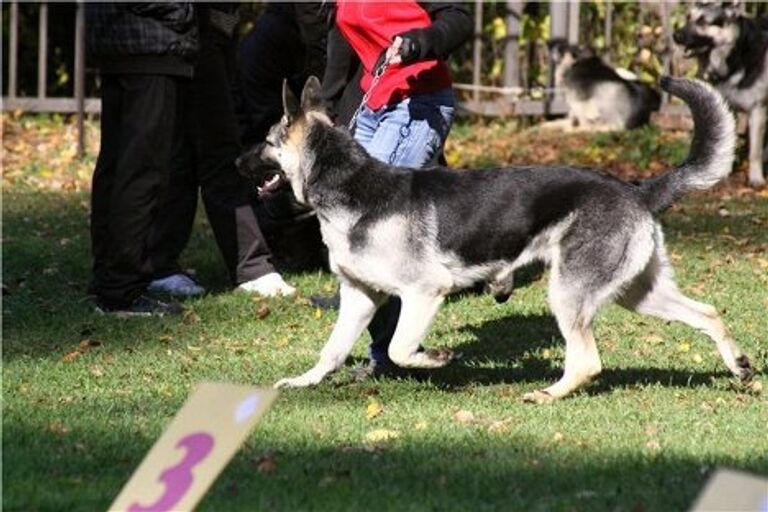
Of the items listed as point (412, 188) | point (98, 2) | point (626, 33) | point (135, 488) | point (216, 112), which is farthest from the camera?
point (626, 33)

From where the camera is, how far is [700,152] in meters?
6.53

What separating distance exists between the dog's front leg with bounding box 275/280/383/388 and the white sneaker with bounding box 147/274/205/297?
8.41 feet

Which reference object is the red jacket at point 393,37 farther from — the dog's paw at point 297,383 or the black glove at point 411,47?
the dog's paw at point 297,383

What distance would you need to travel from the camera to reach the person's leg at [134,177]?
321 inches

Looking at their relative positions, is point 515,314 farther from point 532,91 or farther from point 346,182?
point 532,91

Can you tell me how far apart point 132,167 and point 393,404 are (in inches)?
101

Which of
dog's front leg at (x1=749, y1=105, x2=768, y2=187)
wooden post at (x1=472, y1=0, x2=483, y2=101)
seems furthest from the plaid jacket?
wooden post at (x1=472, y1=0, x2=483, y2=101)

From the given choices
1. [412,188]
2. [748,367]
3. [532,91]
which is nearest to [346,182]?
[412,188]

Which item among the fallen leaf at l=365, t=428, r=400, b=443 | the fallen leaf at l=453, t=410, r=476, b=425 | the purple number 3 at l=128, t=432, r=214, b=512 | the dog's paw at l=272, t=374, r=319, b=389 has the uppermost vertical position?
the purple number 3 at l=128, t=432, r=214, b=512

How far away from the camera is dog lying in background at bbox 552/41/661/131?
48.4 feet

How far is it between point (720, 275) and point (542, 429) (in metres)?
4.01

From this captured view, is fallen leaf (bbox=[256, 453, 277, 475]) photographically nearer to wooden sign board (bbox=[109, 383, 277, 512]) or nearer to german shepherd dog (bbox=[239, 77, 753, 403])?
wooden sign board (bbox=[109, 383, 277, 512])

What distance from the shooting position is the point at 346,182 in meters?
6.50

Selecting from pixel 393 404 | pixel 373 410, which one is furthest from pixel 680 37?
pixel 373 410
